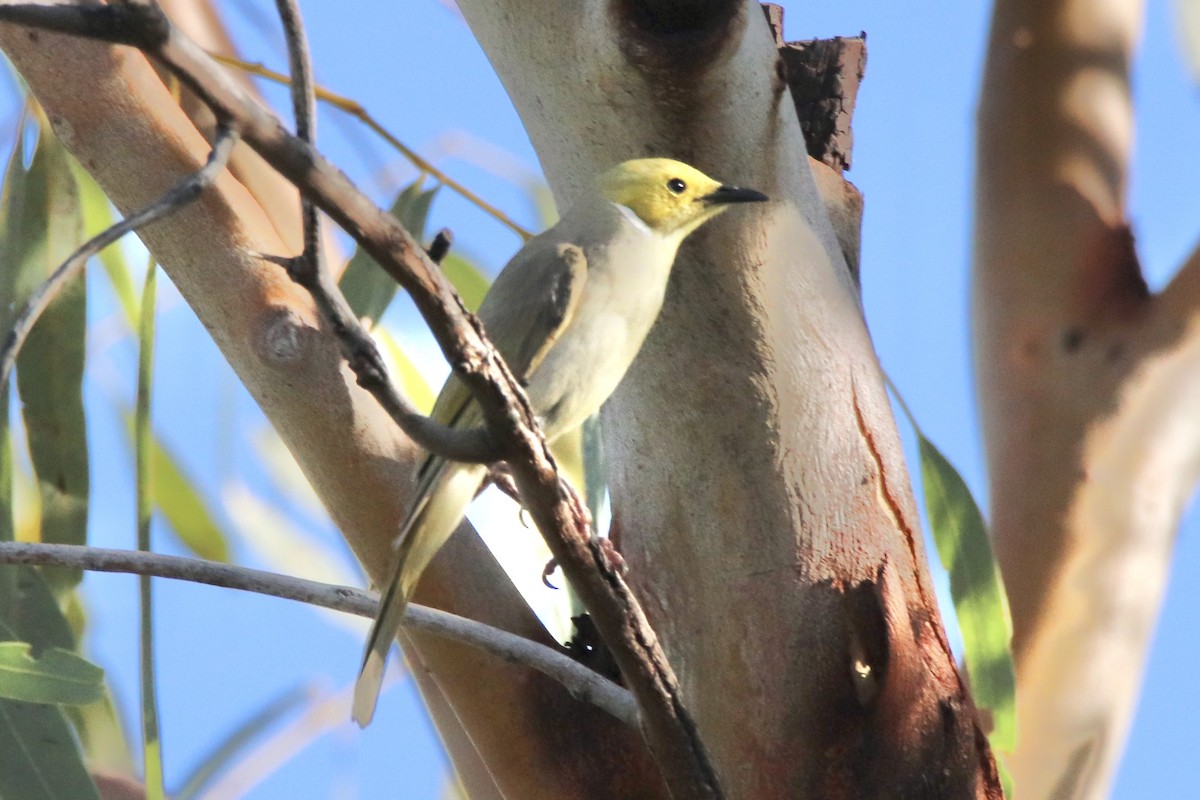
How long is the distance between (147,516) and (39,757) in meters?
0.34

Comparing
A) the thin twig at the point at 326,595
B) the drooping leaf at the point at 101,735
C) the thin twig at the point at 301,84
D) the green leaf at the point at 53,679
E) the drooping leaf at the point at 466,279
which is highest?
the drooping leaf at the point at 466,279

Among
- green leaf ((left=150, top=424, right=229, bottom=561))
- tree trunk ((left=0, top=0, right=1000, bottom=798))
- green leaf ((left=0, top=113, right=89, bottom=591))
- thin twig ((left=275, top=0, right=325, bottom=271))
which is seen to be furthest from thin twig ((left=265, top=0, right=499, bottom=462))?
green leaf ((left=150, top=424, right=229, bottom=561))

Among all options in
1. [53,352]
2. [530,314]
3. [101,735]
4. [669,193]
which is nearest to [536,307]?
[530,314]

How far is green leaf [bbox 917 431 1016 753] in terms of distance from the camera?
1.82 meters

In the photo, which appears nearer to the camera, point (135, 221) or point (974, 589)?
point (135, 221)

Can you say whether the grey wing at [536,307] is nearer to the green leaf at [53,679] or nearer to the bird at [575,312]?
the bird at [575,312]

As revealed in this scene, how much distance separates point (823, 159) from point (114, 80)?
97 centimetres

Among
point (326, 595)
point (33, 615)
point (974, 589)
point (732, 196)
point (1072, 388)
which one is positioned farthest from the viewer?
point (1072, 388)

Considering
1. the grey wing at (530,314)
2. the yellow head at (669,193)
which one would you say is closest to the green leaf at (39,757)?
the grey wing at (530,314)

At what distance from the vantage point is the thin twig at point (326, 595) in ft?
3.84

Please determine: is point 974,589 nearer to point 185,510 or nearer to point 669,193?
point 669,193

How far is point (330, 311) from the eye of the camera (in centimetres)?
83

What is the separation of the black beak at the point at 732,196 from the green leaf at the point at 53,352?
1002 mm

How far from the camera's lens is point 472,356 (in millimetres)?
863
